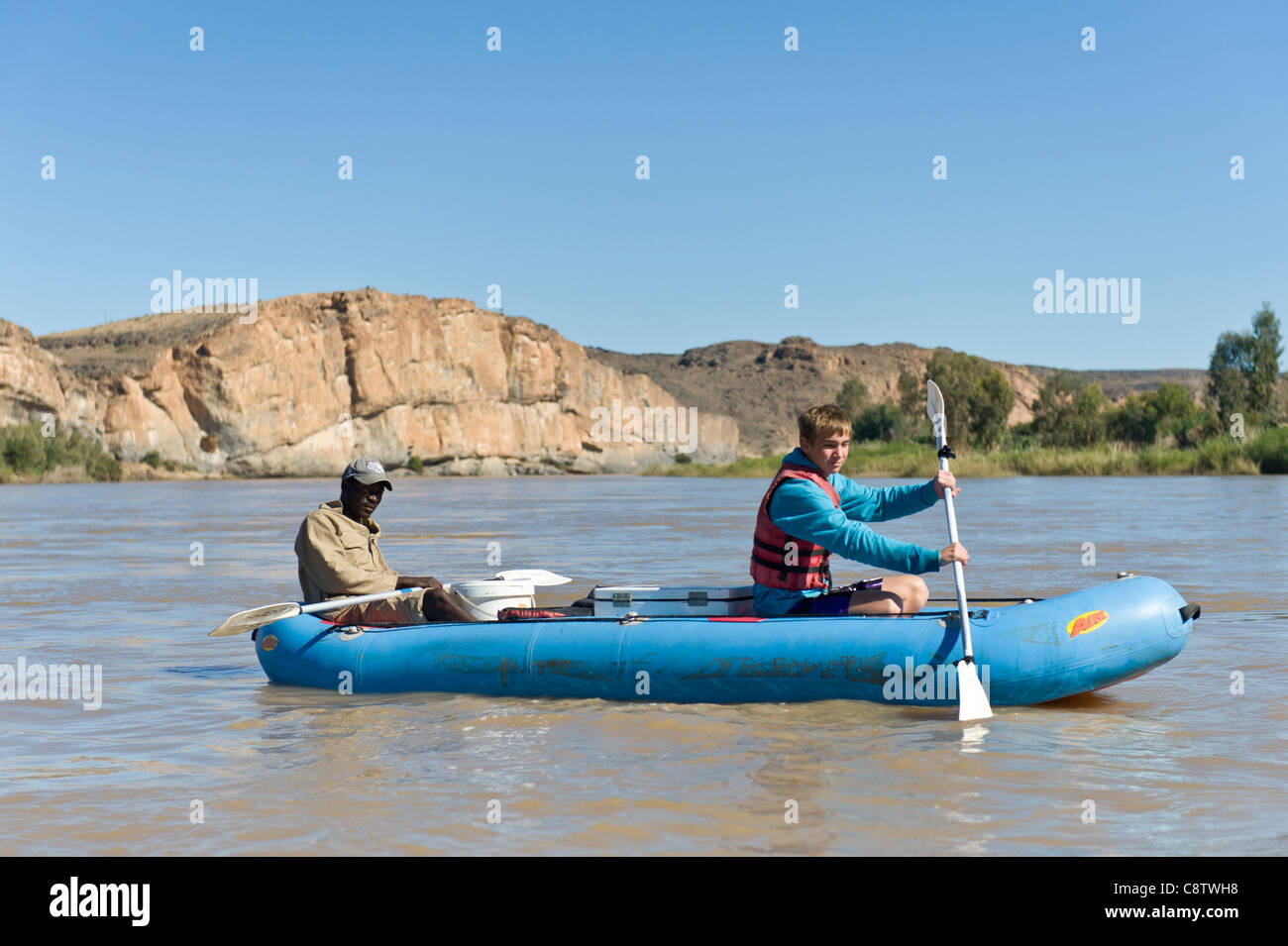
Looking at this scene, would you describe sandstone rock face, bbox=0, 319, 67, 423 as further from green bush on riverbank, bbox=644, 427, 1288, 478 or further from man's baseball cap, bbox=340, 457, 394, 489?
man's baseball cap, bbox=340, 457, 394, 489

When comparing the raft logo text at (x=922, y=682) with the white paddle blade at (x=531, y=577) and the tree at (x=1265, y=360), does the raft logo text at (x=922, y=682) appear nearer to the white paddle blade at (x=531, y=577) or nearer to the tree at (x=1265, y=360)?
the white paddle blade at (x=531, y=577)

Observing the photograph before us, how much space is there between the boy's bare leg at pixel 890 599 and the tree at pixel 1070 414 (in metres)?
51.2

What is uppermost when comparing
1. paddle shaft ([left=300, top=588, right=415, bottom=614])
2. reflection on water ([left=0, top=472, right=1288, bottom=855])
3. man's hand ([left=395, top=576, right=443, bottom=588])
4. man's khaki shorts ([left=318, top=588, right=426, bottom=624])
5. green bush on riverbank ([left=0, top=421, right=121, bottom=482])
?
green bush on riverbank ([left=0, top=421, right=121, bottom=482])

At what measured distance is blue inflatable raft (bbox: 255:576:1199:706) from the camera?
6082mm

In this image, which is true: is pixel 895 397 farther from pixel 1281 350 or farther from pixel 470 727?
pixel 470 727

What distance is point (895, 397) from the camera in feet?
435

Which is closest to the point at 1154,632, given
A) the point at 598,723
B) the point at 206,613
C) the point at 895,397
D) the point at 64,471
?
the point at 598,723

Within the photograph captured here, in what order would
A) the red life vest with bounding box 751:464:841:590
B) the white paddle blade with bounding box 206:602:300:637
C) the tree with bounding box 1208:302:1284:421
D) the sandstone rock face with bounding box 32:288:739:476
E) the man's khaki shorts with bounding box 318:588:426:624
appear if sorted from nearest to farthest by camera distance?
the red life vest with bounding box 751:464:841:590
the white paddle blade with bounding box 206:602:300:637
the man's khaki shorts with bounding box 318:588:426:624
the tree with bounding box 1208:302:1284:421
the sandstone rock face with bounding box 32:288:739:476

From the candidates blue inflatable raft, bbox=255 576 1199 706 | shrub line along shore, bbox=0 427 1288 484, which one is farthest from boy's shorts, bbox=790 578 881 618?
shrub line along shore, bbox=0 427 1288 484

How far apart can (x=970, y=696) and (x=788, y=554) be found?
3.95 ft

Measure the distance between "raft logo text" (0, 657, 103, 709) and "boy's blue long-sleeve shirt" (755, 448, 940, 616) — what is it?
4.01m
